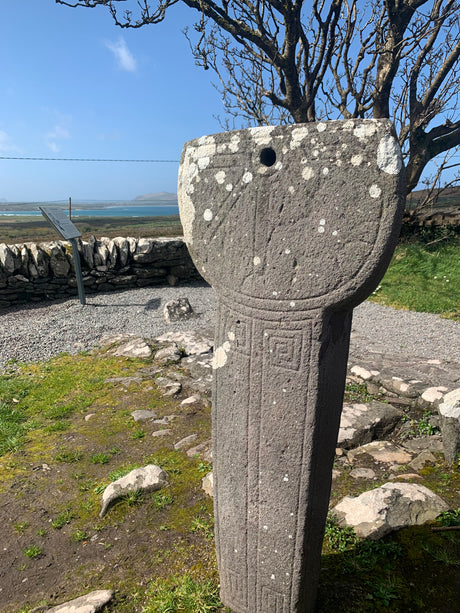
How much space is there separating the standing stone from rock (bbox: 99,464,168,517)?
Result: 136 centimetres

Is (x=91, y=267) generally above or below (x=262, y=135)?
below

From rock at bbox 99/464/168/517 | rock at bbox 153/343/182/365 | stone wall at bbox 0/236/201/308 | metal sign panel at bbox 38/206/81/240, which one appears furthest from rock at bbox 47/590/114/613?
stone wall at bbox 0/236/201/308

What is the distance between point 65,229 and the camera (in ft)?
29.1

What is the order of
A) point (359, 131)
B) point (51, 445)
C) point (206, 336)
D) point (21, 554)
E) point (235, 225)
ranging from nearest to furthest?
point (359, 131) → point (235, 225) → point (21, 554) → point (51, 445) → point (206, 336)

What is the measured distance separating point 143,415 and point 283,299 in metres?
3.38

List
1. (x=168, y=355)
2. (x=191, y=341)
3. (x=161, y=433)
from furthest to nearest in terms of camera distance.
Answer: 1. (x=191, y=341)
2. (x=168, y=355)
3. (x=161, y=433)

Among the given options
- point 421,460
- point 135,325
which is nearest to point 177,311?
point 135,325

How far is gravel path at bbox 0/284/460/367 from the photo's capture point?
6.87m

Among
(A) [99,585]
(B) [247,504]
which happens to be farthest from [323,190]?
(A) [99,585]

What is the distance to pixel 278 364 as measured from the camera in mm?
1718

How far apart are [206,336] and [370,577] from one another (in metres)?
4.67

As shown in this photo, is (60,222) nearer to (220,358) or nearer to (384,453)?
(384,453)

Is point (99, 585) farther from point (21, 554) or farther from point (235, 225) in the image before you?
point (235, 225)

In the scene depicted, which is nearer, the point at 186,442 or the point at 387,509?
the point at 387,509
